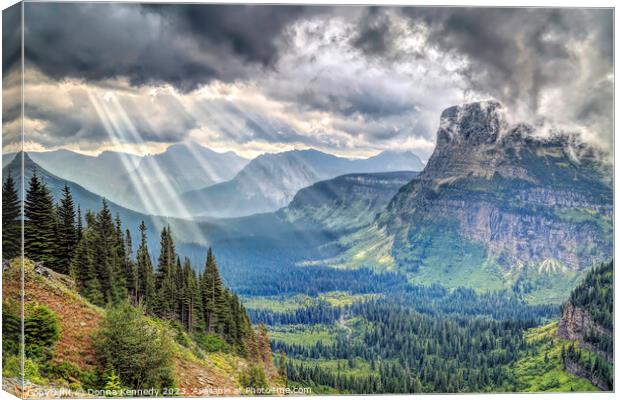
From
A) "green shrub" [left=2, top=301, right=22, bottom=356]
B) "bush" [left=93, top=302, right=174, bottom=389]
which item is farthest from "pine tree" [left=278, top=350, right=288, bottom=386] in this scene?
"green shrub" [left=2, top=301, right=22, bottom=356]

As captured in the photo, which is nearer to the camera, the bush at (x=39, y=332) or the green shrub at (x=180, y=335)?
the bush at (x=39, y=332)

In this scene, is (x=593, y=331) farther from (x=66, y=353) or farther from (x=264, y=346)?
(x=66, y=353)

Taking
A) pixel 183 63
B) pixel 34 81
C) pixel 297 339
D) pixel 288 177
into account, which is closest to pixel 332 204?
pixel 288 177

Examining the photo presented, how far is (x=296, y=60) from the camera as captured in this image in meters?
29.6

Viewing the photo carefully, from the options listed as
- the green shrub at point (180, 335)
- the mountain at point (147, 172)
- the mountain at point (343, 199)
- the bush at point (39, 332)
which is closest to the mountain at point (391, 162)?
the mountain at point (343, 199)

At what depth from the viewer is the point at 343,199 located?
40.8 m

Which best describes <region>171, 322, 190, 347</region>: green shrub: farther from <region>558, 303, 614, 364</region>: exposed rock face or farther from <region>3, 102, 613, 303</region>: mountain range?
<region>558, 303, 614, 364</region>: exposed rock face

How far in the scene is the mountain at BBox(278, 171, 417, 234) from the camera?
1435 inches

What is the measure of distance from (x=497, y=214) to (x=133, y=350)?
2324 centimetres

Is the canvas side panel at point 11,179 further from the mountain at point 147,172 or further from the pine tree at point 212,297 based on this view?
the pine tree at point 212,297

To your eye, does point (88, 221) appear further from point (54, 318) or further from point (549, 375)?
point (549, 375)

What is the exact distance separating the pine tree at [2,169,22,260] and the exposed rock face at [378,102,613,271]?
622 inches

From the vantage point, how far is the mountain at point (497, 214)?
33000 millimetres

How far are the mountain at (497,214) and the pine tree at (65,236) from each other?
14.0 meters
